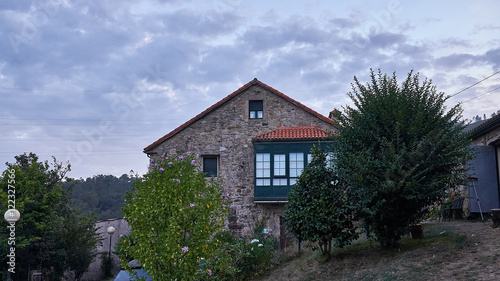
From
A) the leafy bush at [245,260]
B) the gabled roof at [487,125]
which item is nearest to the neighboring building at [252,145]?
the gabled roof at [487,125]

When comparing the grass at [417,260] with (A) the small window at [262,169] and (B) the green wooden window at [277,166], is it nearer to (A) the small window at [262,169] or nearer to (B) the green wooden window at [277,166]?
(B) the green wooden window at [277,166]

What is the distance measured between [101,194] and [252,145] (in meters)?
38.4

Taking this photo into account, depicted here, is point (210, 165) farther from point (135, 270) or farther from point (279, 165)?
point (135, 270)

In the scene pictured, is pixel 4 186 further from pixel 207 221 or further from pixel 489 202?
pixel 489 202

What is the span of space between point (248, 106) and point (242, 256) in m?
9.93

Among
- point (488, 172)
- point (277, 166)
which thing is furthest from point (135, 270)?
point (488, 172)

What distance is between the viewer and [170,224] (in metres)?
9.12

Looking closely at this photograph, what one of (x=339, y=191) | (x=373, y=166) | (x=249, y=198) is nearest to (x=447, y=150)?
(x=373, y=166)

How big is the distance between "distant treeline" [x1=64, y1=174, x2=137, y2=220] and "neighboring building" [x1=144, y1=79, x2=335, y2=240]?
87.0 ft

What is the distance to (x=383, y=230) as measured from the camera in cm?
1069

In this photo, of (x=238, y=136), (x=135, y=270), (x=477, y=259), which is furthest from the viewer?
(x=238, y=136)

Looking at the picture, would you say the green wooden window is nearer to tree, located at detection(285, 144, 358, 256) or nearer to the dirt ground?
tree, located at detection(285, 144, 358, 256)

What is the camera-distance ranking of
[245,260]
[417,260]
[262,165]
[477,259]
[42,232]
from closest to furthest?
1. [477,259]
2. [417,260]
3. [245,260]
4. [42,232]
5. [262,165]

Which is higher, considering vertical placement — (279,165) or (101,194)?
(279,165)
